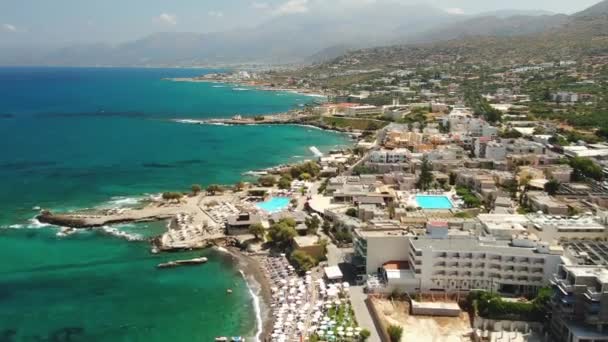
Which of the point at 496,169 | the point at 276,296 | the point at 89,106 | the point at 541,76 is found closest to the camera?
the point at 276,296

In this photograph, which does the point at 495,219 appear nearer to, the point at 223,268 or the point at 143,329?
the point at 223,268

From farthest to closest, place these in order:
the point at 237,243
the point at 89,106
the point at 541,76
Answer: the point at 89,106
the point at 541,76
the point at 237,243

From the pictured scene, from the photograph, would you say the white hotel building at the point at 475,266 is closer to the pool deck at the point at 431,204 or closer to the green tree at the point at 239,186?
the pool deck at the point at 431,204

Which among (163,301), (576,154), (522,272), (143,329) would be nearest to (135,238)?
(163,301)

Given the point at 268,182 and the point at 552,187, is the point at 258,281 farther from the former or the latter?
the point at 552,187

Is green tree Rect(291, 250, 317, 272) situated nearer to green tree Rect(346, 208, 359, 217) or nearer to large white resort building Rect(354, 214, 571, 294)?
large white resort building Rect(354, 214, 571, 294)

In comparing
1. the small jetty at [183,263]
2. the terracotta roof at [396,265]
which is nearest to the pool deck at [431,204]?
the terracotta roof at [396,265]

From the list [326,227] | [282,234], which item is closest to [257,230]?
[282,234]

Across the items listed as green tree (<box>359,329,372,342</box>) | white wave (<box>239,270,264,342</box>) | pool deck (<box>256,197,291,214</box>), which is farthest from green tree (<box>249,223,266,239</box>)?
green tree (<box>359,329,372,342</box>)
